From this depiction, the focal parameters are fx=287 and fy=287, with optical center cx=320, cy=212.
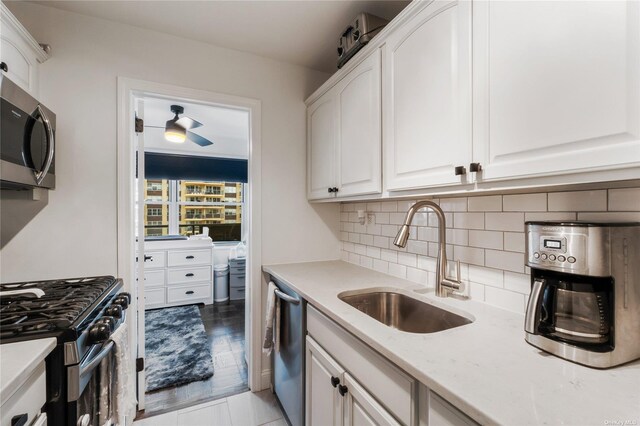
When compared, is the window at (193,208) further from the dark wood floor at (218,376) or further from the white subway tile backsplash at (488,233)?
the white subway tile backsplash at (488,233)

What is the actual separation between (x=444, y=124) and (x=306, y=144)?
1.35m

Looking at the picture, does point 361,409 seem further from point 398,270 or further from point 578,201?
point 578,201

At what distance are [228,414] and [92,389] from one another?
0.97 meters

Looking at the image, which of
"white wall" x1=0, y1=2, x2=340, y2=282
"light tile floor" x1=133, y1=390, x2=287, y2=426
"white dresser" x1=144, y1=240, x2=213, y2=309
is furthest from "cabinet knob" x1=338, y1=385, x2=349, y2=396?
"white dresser" x1=144, y1=240, x2=213, y2=309

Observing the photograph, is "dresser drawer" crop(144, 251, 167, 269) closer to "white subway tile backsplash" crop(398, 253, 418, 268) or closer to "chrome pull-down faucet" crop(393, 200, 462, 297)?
"white subway tile backsplash" crop(398, 253, 418, 268)

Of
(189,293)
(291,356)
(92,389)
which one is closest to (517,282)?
(291,356)

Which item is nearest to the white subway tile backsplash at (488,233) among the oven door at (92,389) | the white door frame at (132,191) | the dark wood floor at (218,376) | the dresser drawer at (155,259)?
the white door frame at (132,191)

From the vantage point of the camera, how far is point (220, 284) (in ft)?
13.4

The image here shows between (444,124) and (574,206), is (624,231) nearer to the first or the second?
(574,206)

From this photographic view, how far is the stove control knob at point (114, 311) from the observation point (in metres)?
1.28

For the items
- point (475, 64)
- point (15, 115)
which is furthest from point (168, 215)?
Result: point (475, 64)

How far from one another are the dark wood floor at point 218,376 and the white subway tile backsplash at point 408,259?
1.49 meters

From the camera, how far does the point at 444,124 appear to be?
1.10m

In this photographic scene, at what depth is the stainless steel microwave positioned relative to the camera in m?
1.13
